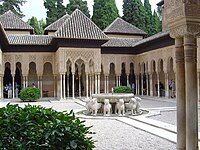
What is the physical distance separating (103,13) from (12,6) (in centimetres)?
1490

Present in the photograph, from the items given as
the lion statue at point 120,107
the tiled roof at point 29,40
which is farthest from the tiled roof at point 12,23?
the lion statue at point 120,107

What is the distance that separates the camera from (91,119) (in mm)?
11227

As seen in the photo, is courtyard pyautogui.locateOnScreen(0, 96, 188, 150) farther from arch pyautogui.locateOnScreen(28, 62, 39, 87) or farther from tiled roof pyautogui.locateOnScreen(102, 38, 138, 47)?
arch pyautogui.locateOnScreen(28, 62, 39, 87)

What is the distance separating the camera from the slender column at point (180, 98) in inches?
174

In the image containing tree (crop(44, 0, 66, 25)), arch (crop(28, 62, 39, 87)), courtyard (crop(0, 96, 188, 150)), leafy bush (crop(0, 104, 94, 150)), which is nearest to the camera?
leafy bush (crop(0, 104, 94, 150))

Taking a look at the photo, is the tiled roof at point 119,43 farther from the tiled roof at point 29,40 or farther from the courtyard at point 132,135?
the courtyard at point 132,135

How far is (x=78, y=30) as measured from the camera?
22969 millimetres

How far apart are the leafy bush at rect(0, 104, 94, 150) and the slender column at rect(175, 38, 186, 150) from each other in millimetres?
1602

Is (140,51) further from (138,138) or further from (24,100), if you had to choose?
(138,138)

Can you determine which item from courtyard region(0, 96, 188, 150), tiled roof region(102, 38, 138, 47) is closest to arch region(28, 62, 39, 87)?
tiled roof region(102, 38, 138, 47)

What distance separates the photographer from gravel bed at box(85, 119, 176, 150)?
627 cm

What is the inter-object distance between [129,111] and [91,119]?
234cm

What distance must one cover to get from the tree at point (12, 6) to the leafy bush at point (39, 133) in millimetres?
41641

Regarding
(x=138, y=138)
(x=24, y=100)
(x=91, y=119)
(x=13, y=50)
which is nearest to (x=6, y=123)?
(x=138, y=138)
